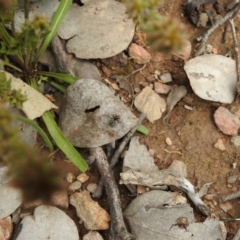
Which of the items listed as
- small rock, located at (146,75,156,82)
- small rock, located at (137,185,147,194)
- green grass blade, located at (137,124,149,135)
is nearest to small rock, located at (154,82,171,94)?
small rock, located at (146,75,156,82)

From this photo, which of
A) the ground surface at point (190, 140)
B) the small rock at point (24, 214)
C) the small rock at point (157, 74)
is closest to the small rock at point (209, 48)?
the ground surface at point (190, 140)

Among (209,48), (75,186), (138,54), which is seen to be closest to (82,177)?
(75,186)

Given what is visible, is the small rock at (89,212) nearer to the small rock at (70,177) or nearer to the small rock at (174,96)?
the small rock at (70,177)

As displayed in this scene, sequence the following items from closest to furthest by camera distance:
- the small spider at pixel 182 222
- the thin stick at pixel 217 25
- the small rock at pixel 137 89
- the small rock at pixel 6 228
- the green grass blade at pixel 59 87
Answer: the small rock at pixel 6 228, the small spider at pixel 182 222, the green grass blade at pixel 59 87, the small rock at pixel 137 89, the thin stick at pixel 217 25

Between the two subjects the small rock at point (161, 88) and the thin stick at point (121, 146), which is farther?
the small rock at point (161, 88)

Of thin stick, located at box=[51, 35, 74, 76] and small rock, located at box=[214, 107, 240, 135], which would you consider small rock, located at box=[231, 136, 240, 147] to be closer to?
small rock, located at box=[214, 107, 240, 135]
